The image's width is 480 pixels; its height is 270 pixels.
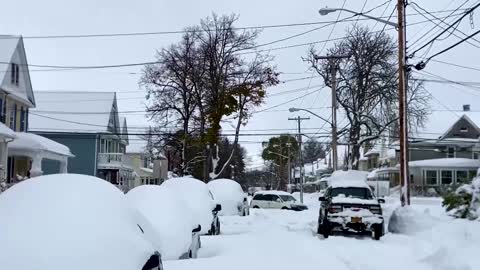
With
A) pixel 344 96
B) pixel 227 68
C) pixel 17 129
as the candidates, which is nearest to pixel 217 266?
pixel 17 129

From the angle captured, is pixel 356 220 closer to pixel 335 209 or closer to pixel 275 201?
pixel 335 209

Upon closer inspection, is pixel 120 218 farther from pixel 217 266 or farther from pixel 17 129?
pixel 17 129

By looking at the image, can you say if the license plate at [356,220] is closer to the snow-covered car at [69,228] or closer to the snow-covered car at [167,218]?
the snow-covered car at [167,218]

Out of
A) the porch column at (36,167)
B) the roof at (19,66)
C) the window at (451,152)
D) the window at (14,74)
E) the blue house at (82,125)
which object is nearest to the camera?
the porch column at (36,167)

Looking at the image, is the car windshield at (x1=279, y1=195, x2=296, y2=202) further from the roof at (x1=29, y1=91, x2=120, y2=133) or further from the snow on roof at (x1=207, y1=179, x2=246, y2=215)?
the roof at (x1=29, y1=91, x2=120, y2=133)

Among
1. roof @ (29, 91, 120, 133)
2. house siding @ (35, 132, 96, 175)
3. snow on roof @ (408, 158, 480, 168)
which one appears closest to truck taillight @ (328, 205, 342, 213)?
roof @ (29, 91, 120, 133)

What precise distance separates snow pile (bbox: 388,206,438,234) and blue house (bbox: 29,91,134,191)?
1462 inches

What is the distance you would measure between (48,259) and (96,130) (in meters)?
50.4

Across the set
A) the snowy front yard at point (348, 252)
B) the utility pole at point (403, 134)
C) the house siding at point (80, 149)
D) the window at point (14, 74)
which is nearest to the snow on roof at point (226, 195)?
the utility pole at point (403, 134)

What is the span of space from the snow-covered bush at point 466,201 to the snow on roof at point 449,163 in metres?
41.5

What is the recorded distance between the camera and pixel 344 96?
2120 inches

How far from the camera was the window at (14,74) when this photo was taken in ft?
115

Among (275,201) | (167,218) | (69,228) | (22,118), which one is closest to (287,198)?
(275,201)

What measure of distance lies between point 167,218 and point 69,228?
478cm
